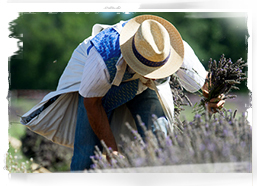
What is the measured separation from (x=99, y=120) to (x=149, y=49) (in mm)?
678

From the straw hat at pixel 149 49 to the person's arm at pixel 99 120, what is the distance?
0.43 metres

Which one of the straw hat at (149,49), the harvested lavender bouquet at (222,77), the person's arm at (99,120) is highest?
the straw hat at (149,49)

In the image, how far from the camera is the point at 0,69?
2.47 m

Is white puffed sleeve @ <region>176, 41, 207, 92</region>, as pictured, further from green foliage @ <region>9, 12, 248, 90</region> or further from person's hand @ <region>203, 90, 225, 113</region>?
green foliage @ <region>9, 12, 248, 90</region>

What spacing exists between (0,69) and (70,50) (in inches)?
97.2

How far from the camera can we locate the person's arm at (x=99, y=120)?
2578 millimetres

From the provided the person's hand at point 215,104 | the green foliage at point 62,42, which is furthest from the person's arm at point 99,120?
the green foliage at point 62,42

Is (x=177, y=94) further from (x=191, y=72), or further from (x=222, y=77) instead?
(x=222, y=77)

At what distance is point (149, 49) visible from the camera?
2307mm

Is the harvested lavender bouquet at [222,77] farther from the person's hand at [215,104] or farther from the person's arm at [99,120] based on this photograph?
the person's arm at [99,120]

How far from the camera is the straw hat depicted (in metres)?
2.31

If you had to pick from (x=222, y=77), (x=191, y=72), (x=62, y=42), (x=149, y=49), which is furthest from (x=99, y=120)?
(x=62, y=42)
